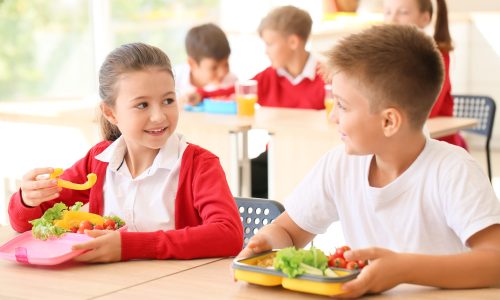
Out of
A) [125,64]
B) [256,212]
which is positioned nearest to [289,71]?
[256,212]

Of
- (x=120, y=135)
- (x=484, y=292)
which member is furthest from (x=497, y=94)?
(x=484, y=292)

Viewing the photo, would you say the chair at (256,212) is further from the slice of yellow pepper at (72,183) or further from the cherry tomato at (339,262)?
the cherry tomato at (339,262)

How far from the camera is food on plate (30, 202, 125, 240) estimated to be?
189 cm

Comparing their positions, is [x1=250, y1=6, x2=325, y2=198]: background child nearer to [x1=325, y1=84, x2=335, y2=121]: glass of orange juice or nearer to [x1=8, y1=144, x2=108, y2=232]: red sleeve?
[x1=325, y1=84, x2=335, y2=121]: glass of orange juice

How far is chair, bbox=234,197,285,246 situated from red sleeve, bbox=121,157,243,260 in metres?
0.20

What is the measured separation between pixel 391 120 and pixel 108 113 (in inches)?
31.7

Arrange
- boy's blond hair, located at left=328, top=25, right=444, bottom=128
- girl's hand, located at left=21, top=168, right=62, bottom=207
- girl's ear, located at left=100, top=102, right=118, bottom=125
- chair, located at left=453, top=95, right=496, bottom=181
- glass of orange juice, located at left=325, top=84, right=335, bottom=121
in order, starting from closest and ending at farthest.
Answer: boy's blond hair, located at left=328, top=25, right=444, bottom=128, girl's hand, located at left=21, top=168, right=62, bottom=207, girl's ear, located at left=100, top=102, right=118, bottom=125, glass of orange juice, located at left=325, top=84, right=335, bottom=121, chair, located at left=453, top=95, right=496, bottom=181

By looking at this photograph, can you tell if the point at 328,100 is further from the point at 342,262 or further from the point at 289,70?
the point at 342,262

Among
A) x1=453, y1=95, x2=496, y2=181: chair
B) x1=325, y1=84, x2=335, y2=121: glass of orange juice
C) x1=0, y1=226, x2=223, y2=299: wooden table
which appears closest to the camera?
x1=0, y1=226, x2=223, y2=299: wooden table

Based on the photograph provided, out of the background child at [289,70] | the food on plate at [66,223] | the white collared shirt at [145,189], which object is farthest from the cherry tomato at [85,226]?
the background child at [289,70]

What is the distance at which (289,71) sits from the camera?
4.64 meters

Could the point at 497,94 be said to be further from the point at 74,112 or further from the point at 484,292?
the point at 484,292

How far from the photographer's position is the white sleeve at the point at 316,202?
1.94m

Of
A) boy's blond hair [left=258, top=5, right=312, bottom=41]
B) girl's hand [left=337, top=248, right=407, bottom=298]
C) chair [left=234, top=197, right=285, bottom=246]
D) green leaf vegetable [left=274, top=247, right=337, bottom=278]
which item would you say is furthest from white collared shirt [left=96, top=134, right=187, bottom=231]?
boy's blond hair [left=258, top=5, right=312, bottom=41]
